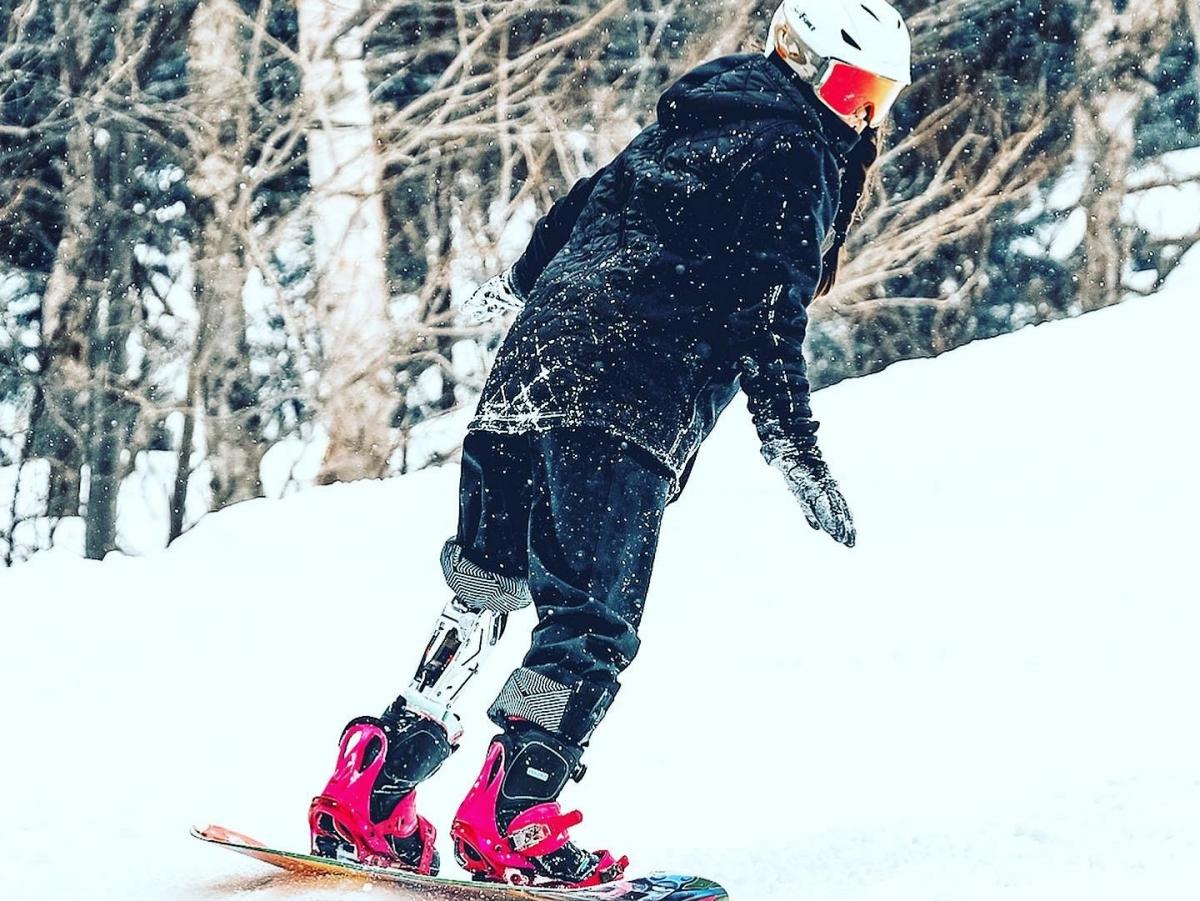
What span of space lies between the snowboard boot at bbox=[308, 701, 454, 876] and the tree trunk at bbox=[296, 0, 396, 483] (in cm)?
864

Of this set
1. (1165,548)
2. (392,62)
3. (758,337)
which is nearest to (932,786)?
(758,337)

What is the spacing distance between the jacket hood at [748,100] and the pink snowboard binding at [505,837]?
1.20 m

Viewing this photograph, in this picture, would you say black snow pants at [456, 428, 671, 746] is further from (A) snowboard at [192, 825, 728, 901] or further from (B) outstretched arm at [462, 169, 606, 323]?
(B) outstretched arm at [462, 169, 606, 323]

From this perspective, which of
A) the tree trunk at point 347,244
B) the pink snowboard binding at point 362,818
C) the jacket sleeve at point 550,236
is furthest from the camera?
the tree trunk at point 347,244

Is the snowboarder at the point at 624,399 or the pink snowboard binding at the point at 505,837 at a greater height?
the snowboarder at the point at 624,399

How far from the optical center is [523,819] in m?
2.37

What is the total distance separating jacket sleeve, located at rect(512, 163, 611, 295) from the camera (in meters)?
2.88

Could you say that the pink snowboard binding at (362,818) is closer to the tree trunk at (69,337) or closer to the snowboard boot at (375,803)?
the snowboard boot at (375,803)

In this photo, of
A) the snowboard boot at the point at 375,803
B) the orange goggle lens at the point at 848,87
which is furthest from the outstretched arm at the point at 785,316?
the snowboard boot at the point at 375,803

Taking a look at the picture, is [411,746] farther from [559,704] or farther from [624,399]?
[624,399]

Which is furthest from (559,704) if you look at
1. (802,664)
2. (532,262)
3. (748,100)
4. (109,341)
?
(109,341)

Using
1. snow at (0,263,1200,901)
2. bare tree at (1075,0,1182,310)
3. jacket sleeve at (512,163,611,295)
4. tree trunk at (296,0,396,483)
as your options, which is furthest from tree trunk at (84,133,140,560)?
jacket sleeve at (512,163,611,295)

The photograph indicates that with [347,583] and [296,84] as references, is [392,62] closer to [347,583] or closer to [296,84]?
[296,84]

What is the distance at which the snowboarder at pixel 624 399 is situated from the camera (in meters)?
2.39
